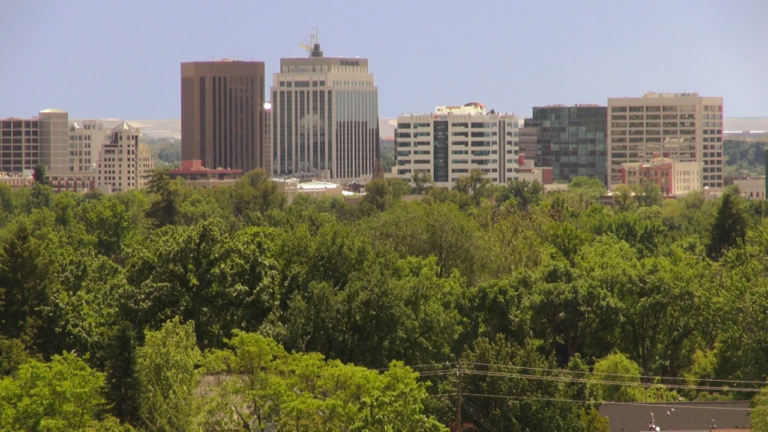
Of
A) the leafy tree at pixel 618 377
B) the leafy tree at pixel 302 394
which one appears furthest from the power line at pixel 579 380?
the leafy tree at pixel 302 394

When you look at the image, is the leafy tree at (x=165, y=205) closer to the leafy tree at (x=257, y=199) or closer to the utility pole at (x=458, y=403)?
the leafy tree at (x=257, y=199)

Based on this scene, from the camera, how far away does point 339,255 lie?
6781cm

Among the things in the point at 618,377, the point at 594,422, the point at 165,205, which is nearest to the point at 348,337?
the point at 594,422

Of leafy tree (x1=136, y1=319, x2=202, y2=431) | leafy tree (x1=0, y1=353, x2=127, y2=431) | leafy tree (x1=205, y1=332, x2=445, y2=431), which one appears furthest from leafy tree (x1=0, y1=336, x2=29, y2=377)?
leafy tree (x1=205, y1=332, x2=445, y2=431)

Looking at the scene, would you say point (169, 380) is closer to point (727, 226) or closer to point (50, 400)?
point (50, 400)

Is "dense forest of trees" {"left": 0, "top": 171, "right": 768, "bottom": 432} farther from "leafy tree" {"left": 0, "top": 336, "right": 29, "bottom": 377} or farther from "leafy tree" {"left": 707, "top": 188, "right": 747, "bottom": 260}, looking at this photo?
"leafy tree" {"left": 707, "top": 188, "right": 747, "bottom": 260}

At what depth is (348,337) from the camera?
2458 inches

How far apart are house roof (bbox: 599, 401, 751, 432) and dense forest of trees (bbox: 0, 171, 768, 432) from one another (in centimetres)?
144

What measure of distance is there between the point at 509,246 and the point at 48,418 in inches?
2208

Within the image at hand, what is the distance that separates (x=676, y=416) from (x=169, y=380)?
869 inches

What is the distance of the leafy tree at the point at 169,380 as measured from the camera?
49656 mm

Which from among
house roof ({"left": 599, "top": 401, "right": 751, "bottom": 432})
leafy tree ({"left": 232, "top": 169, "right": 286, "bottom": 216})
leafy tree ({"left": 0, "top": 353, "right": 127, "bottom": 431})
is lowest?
house roof ({"left": 599, "top": 401, "right": 751, "bottom": 432})

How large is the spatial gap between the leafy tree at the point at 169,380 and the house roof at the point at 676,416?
17.9 m

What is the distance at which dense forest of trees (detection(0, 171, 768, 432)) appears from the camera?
50.3 metres
